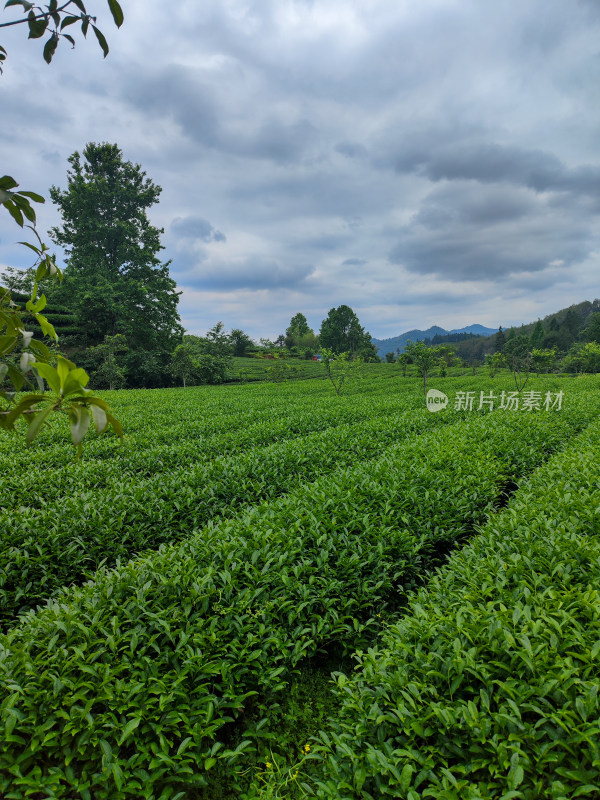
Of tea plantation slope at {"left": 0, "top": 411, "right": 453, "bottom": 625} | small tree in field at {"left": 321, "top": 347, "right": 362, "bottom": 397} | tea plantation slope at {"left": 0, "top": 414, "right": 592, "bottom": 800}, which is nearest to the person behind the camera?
tea plantation slope at {"left": 0, "top": 414, "right": 592, "bottom": 800}

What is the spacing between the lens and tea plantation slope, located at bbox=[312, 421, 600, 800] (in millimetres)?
1518

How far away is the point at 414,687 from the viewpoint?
182 cm

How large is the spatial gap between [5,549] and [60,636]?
6.48ft

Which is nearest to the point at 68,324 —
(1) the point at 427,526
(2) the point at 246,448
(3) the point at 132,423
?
(3) the point at 132,423

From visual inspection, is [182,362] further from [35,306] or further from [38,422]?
[38,422]

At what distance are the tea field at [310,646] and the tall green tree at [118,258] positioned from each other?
28184 millimetres

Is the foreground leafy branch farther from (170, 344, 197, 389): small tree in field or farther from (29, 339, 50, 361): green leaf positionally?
(170, 344, 197, 389): small tree in field

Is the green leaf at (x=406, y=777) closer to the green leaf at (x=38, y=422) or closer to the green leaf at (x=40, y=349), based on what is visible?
the green leaf at (x=38, y=422)

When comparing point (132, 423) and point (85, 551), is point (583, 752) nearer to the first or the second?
point (85, 551)

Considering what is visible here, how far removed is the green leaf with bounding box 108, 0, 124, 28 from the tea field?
2647 mm

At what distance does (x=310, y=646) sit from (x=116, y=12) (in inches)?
130

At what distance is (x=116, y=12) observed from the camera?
1065mm

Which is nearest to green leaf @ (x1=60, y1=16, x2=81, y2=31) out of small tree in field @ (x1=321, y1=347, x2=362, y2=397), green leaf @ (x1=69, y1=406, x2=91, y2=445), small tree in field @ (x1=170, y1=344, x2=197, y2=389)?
green leaf @ (x1=69, y1=406, x2=91, y2=445)

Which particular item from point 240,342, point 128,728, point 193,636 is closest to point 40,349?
point 128,728
